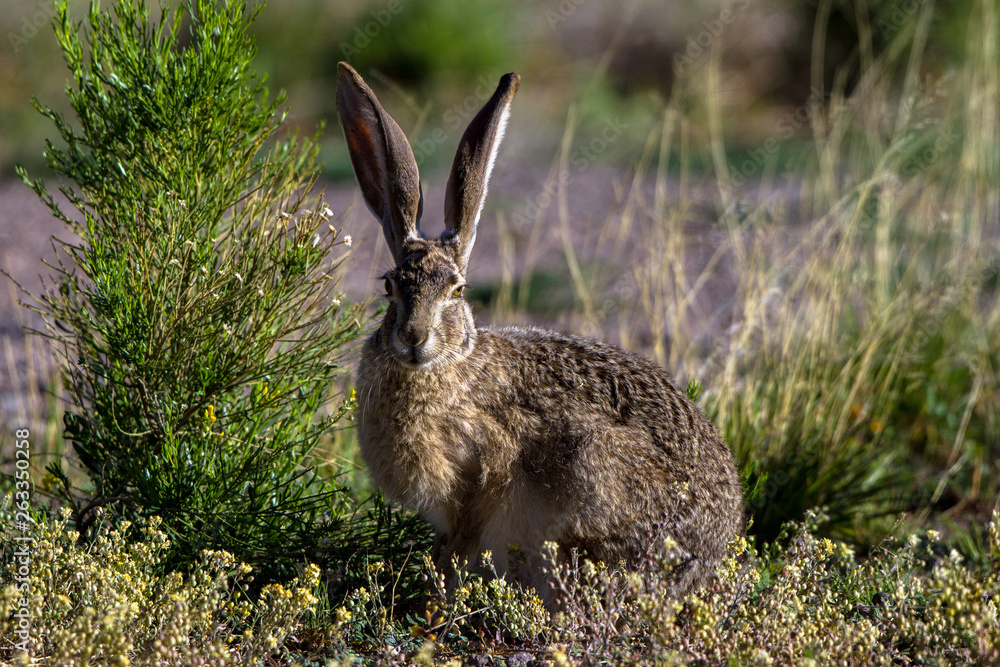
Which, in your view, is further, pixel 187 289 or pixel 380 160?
pixel 380 160

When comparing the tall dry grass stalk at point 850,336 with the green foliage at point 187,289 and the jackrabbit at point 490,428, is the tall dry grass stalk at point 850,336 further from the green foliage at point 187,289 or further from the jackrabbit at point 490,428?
the green foliage at point 187,289

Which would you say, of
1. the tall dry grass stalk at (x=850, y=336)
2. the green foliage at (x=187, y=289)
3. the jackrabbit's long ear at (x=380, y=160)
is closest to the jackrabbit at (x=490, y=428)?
the jackrabbit's long ear at (x=380, y=160)

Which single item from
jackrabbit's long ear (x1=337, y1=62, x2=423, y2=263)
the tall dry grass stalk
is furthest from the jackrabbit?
the tall dry grass stalk

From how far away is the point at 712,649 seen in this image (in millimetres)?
3131

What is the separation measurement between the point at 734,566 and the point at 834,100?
3580mm

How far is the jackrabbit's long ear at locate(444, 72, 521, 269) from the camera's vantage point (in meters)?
3.96

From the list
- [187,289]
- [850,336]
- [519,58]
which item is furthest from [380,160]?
[519,58]

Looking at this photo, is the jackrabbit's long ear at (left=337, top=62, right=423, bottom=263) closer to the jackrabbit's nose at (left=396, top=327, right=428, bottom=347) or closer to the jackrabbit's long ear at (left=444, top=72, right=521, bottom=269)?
the jackrabbit's long ear at (left=444, top=72, right=521, bottom=269)

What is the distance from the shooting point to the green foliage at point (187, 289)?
144 inches

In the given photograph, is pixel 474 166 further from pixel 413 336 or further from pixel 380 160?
pixel 413 336

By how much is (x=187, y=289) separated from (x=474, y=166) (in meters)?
1.26

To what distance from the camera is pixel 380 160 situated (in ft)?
13.3

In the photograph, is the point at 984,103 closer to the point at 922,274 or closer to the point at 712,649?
the point at 922,274

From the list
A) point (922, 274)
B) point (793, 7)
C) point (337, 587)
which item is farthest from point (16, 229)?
point (793, 7)
